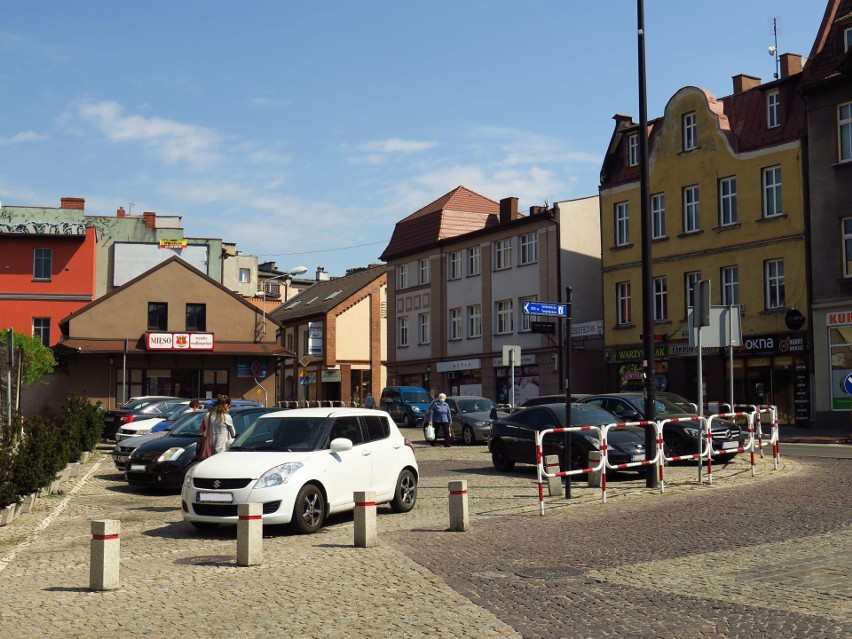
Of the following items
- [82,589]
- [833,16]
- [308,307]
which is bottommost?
[82,589]

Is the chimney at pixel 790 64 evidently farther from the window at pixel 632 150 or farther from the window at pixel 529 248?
the window at pixel 529 248

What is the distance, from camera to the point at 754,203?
40312 mm

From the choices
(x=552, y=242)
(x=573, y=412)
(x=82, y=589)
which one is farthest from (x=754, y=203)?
(x=82, y=589)

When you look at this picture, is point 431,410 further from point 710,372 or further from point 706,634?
point 706,634

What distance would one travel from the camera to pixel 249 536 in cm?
1067

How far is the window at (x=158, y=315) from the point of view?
1986 inches

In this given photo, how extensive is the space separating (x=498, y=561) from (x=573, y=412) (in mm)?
9831

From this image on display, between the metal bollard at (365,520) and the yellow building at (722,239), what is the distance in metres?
28.3

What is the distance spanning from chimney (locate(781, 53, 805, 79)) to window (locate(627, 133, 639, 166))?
298 inches

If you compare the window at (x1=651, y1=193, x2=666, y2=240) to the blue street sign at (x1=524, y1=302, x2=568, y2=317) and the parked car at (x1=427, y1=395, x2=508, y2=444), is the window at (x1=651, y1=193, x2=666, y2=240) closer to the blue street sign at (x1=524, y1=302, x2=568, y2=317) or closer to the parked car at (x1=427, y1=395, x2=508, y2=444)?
the parked car at (x1=427, y1=395, x2=508, y2=444)

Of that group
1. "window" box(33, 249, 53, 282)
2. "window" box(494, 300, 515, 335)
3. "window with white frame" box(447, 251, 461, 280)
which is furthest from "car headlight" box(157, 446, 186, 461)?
"window" box(33, 249, 53, 282)

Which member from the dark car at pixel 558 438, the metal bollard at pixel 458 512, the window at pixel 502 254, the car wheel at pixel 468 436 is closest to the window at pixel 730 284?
the car wheel at pixel 468 436

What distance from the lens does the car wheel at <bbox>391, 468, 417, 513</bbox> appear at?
1520 centimetres

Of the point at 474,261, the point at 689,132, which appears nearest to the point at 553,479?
the point at 689,132
